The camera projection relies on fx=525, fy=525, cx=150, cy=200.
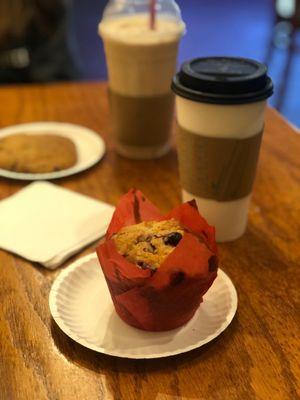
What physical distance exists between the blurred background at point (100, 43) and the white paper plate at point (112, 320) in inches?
22.8

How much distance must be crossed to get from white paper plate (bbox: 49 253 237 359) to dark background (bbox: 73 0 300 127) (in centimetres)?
241

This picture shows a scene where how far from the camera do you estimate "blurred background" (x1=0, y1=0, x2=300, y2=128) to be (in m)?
1.88

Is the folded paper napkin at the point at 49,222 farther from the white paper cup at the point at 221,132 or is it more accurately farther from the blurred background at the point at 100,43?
the blurred background at the point at 100,43

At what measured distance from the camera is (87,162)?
1.02m

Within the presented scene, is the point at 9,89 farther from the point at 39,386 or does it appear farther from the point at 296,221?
the point at 39,386

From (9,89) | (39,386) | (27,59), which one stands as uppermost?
(39,386)

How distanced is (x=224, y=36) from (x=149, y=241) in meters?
3.89

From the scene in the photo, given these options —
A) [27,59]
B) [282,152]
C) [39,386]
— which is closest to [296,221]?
[282,152]

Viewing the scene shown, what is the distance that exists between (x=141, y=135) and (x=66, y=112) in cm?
28

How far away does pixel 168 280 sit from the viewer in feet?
1.79

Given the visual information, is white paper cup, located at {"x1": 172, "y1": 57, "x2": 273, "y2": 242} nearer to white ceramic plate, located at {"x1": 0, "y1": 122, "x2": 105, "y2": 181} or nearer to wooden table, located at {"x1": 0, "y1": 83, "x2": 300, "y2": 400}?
wooden table, located at {"x1": 0, "y1": 83, "x2": 300, "y2": 400}

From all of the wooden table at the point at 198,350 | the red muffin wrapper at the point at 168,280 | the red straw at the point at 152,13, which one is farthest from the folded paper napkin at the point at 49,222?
the red straw at the point at 152,13

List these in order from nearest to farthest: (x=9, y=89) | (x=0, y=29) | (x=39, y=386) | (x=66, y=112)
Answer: (x=39, y=386)
(x=66, y=112)
(x=9, y=89)
(x=0, y=29)

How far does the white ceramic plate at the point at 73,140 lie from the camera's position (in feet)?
3.13
